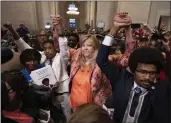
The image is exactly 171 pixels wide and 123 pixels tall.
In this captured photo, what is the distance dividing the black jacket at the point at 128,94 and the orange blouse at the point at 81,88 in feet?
1.10

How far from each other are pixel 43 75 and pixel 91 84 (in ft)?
1.25

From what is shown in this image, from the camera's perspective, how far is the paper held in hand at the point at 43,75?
1.39 metres

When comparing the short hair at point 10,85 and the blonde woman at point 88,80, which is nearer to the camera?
the short hair at point 10,85

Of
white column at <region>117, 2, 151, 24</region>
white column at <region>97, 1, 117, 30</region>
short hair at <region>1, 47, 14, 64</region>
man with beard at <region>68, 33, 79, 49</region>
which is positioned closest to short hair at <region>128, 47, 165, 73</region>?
short hair at <region>1, 47, 14, 64</region>

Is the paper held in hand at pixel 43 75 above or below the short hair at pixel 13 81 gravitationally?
below

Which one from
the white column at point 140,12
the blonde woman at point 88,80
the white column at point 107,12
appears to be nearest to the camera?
the blonde woman at point 88,80

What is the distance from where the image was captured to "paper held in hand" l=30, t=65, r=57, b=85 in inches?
54.9

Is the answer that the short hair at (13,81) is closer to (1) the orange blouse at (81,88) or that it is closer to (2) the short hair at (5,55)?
(2) the short hair at (5,55)

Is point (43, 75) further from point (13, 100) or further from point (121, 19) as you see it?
point (121, 19)

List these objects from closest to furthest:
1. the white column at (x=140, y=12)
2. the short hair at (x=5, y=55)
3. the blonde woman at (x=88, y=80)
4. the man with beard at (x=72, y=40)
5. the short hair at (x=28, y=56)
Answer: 1. the short hair at (x=5, y=55)
2. the blonde woman at (x=88, y=80)
3. the short hair at (x=28, y=56)
4. the man with beard at (x=72, y=40)
5. the white column at (x=140, y=12)

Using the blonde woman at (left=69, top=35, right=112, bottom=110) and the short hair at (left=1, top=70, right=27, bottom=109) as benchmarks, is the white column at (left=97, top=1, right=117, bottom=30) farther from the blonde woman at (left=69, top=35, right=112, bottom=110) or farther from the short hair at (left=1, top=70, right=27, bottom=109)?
the short hair at (left=1, top=70, right=27, bottom=109)

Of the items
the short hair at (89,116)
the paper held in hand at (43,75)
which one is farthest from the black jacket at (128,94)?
the paper held in hand at (43,75)

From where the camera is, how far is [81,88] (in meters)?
1.41

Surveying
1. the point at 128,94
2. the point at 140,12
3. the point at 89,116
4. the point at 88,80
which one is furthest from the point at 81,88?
the point at 140,12
